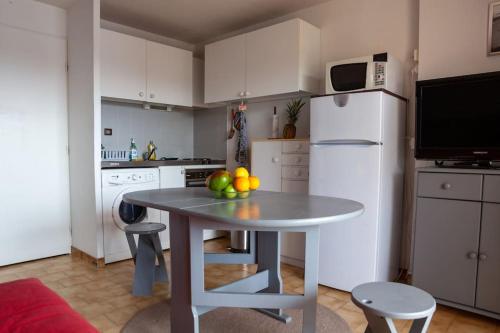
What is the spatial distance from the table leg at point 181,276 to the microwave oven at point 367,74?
171 cm

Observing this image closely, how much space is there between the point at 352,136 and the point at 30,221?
2.96m

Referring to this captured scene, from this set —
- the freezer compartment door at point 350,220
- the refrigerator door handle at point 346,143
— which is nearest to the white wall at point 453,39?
the refrigerator door handle at point 346,143

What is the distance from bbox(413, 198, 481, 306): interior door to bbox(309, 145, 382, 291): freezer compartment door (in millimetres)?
302

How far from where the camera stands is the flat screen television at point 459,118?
2219 millimetres

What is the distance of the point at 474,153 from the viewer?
2.28 metres

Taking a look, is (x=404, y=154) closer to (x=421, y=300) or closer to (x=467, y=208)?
(x=467, y=208)

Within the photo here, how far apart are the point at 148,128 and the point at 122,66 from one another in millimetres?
882

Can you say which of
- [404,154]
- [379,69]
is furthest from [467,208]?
[379,69]

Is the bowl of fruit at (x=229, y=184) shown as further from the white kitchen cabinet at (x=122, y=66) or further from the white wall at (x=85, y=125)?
the white kitchen cabinet at (x=122, y=66)

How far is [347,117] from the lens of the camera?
2543 millimetres

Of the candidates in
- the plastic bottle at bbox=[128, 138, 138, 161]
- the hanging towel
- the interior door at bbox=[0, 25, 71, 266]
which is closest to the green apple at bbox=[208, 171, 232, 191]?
the hanging towel

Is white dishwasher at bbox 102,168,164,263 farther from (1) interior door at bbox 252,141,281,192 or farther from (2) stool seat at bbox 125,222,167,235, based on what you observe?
(1) interior door at bbox 252,141,281,192

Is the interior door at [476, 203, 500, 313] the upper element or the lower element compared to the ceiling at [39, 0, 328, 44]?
lower

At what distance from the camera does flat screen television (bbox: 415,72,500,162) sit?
7.28 feet
